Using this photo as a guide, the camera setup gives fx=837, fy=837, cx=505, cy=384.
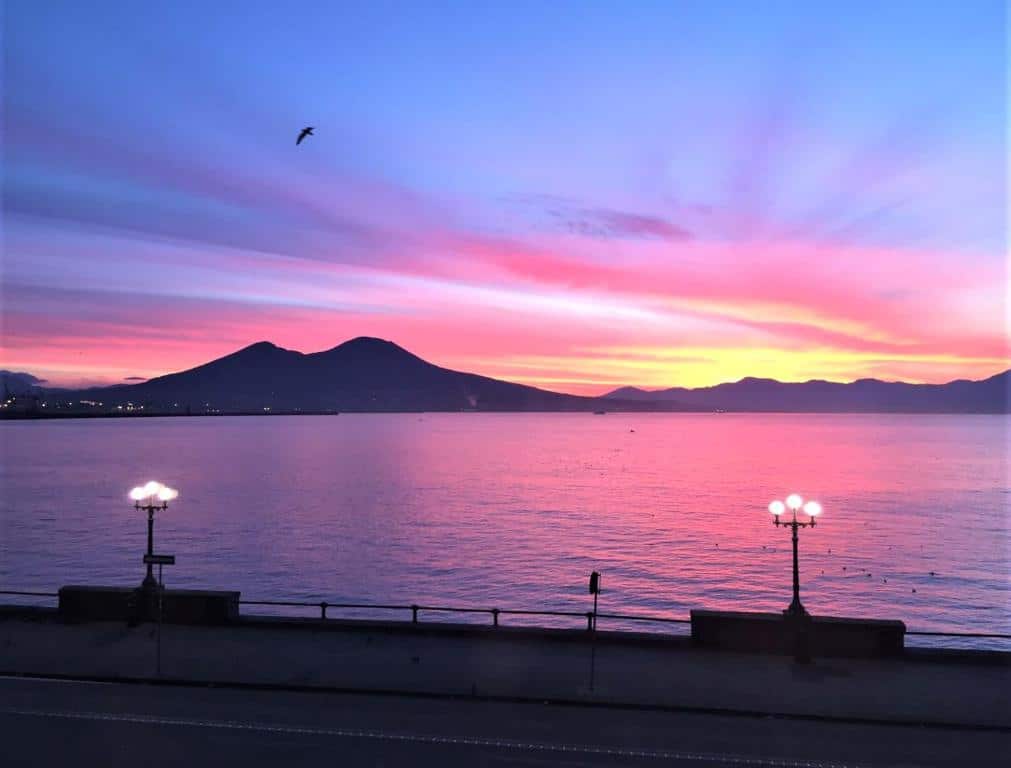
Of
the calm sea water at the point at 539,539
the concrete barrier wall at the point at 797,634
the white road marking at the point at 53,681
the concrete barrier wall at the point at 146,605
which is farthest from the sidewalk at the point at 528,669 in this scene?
the calm sea water at the point at 539,539

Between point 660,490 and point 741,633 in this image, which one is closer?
point 741,633

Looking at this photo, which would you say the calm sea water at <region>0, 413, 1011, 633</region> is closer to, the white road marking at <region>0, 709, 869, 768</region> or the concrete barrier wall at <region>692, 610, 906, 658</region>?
the concrete barrier wall at <region>692, 610, 906, 658</region>

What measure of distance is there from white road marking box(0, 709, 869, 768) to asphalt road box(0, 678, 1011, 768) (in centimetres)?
2

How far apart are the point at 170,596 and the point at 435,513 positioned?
6929 centimetres

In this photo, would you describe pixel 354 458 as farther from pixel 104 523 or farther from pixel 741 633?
pixel 741 633

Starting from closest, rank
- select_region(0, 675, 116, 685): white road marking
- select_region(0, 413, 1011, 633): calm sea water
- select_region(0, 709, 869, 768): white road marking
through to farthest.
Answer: select_region(0, 709, 869, 768): white road marking, select_region(0, 675, 116, 685): white road marking, select_region(0, 413, 1011, 633): calm sea water

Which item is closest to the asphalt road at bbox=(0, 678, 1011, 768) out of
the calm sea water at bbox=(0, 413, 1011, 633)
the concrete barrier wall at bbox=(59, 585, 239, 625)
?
the concrete barrier wall at bbox=(59, 585, 239, 625)

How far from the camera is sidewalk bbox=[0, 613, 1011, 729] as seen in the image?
16516mm

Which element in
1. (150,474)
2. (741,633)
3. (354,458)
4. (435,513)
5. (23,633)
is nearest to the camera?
(741,633)

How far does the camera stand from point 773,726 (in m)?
15.3

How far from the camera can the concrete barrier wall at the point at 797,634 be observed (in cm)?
1961

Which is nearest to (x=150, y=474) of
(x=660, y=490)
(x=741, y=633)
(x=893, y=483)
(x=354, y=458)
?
(x=354, y=458)

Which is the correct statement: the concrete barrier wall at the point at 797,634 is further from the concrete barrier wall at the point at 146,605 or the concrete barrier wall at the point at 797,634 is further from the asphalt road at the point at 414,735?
the concrete barrier wall at the point at 146,605

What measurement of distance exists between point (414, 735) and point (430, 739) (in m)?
0.36
